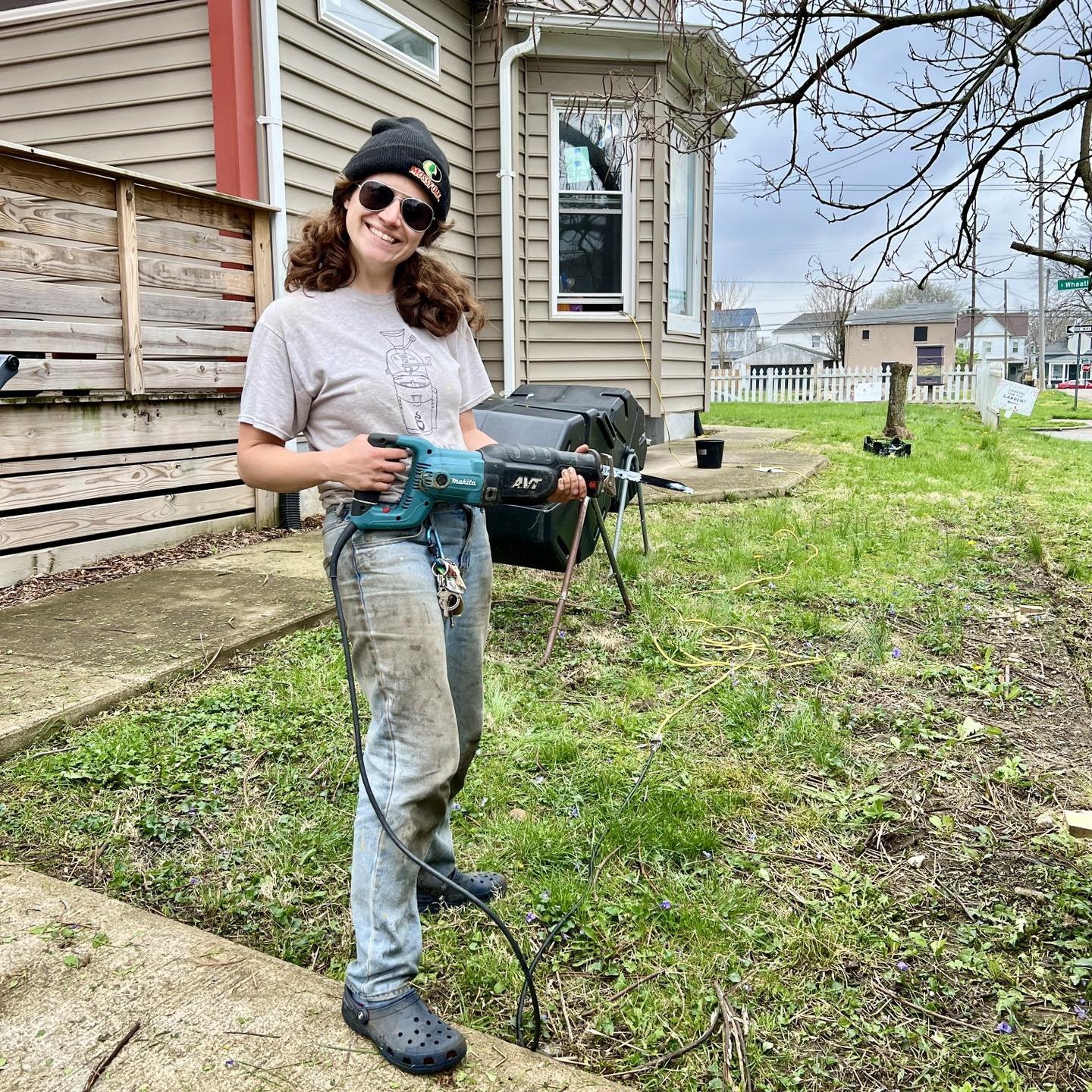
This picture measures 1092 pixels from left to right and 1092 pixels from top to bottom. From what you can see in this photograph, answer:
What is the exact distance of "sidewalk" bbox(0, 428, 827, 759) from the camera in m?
3.28

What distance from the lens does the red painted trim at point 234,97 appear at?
603 centimetres

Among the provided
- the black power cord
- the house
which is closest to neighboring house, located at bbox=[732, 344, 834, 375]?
the house

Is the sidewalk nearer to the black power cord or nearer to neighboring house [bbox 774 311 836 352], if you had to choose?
the black power cord

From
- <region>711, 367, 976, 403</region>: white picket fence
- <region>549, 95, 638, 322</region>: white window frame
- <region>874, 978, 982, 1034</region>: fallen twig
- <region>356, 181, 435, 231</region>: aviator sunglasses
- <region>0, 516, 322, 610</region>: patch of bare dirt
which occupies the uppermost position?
<region>549, 95, 638, 322</region>: white window frame

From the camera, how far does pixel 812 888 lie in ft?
7.75

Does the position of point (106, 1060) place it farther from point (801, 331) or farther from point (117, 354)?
point (801, 331)

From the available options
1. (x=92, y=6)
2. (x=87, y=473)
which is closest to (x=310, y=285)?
(x=87, y=473)

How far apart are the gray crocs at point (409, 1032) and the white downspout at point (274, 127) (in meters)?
5.25

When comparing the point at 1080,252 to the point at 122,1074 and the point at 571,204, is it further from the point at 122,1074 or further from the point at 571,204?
the point at 571,204

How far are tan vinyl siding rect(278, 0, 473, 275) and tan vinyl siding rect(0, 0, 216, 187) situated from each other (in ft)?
1.82

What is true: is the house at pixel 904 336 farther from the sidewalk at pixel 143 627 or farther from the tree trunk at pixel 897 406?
the sidewalk at pixel 143 627

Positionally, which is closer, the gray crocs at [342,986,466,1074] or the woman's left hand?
the gray crocs at [342,986,466,1074]

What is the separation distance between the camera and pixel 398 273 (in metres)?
1.96

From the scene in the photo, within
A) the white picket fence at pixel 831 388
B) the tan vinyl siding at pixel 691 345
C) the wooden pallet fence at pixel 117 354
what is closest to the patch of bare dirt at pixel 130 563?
the wooden pallet fence at pixel 117 354
